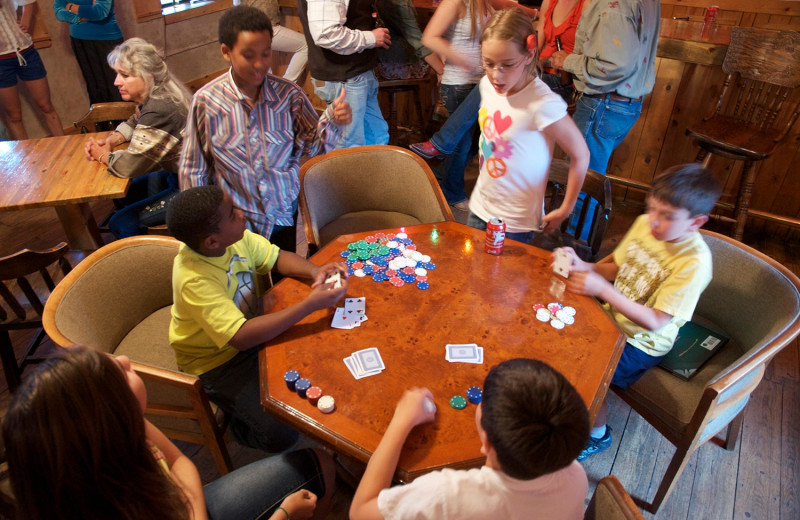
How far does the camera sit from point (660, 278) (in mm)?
1655

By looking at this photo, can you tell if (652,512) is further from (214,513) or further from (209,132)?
(209,132)

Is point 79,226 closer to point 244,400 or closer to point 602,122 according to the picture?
point 244,400

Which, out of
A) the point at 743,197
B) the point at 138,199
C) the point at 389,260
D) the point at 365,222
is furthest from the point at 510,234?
the point at 138,199

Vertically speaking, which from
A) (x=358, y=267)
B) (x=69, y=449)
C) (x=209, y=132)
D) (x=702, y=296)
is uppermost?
(x=209, y=132)

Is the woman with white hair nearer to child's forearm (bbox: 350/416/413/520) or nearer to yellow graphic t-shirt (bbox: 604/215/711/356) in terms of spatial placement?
child's forearm (bbox: 350/416/413/520)

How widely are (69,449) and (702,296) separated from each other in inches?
82.7

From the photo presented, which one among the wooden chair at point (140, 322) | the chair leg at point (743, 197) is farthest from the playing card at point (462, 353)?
the chair leg at point (743, 197)

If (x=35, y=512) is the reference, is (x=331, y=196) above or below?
below

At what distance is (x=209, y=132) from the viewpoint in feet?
6.41

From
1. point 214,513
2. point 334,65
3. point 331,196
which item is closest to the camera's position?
point 214,513

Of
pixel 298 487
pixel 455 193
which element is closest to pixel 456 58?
pixel 455 193

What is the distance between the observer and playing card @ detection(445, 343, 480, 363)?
143cm

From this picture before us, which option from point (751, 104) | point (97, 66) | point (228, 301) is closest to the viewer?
point (228, 301)

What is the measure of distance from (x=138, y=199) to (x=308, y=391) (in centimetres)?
212
